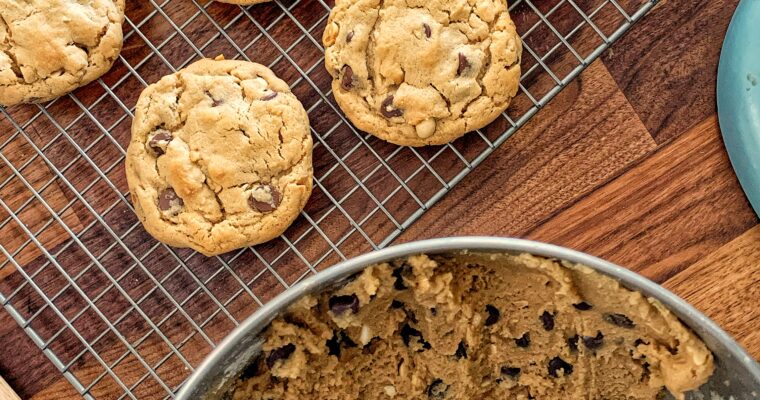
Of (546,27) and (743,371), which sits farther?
(546,27)

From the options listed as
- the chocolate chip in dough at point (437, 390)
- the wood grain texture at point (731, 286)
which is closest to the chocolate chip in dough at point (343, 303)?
the chocolate chip in dough at point (437, 390)

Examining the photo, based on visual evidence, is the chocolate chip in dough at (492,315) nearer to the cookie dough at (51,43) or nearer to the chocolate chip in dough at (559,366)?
the chocolate chip in dough at (559,366)

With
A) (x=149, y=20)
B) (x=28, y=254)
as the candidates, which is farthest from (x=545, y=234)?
(x=28, y=254)

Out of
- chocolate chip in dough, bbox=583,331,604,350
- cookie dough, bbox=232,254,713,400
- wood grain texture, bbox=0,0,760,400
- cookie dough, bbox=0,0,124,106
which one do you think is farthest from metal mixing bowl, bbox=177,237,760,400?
cookie dough, bbox=0,0,124,106

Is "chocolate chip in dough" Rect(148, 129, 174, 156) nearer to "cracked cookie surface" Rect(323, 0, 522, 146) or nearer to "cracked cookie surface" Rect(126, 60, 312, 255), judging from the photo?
"cracked cookie surface" Rect(126, 60, 312, 255)

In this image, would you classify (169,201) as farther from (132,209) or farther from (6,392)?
(6,392)

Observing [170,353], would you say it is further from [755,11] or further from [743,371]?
[755,11]

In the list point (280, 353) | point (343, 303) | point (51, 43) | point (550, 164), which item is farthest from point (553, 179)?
point (51, 43)
